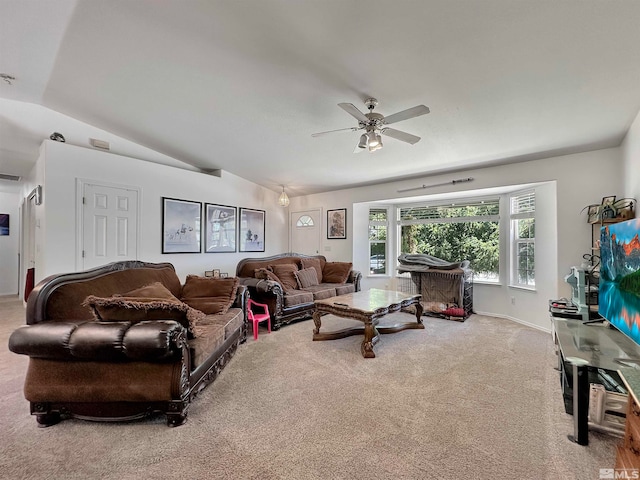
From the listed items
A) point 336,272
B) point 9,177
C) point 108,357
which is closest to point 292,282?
point 336,272

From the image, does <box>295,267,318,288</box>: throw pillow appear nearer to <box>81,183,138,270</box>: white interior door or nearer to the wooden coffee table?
the wooden coffee table

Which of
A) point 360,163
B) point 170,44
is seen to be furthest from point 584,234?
point 170,44

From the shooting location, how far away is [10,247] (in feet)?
22.1

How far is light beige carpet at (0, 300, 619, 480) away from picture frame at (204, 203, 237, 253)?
120 inches

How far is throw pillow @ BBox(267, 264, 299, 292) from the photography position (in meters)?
4.92

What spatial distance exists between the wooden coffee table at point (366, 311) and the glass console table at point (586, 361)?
1560 millimetres

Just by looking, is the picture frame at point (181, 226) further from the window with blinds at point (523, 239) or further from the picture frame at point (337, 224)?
the window with blinds at point (523, 239)

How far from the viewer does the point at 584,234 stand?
12.2 feet

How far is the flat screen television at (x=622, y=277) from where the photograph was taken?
1.72 m

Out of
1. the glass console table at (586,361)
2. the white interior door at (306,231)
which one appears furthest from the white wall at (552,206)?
the white interior door at (306,231)

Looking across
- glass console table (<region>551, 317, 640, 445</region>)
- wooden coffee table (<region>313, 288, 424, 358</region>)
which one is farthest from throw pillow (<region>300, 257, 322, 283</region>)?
glass console table (<region>551, 317, 640, 445</region>)

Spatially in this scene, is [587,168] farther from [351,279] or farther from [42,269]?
[42,269]

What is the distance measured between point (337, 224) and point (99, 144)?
14.5 feet

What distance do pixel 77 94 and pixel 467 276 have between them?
6065 mm
